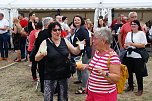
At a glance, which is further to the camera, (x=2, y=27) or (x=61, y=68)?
(x=2, y=27)

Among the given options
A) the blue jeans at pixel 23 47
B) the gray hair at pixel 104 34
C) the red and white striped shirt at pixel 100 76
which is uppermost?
the gray hair at pixel 104 34

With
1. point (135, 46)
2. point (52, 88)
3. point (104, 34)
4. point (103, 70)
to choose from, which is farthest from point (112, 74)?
point (135, 46)

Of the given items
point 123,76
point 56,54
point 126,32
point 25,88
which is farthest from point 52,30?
point 25,88

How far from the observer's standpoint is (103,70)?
312 centimetres

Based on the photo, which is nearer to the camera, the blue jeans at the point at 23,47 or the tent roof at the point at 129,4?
the blue jeans at the point at 23,47

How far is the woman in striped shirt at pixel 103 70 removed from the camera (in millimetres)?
3068

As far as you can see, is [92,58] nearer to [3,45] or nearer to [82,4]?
[3,45]

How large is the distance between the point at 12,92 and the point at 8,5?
781cm

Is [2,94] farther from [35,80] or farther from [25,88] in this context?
[35,80]

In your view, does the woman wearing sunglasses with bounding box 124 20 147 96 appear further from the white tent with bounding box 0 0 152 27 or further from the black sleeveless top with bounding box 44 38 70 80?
the white tent with bounding box 0 0 152 27

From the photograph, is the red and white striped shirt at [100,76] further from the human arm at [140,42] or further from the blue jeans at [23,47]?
the blue jeans at [23,47]

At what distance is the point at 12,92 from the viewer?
6316 millimetres

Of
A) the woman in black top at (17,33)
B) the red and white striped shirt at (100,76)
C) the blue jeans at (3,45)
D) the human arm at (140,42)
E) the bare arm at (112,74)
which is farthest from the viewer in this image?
the blue jeans at (3,45)

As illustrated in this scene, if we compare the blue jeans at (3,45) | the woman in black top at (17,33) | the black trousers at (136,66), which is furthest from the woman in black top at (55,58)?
the blue jeans at (3,45)
